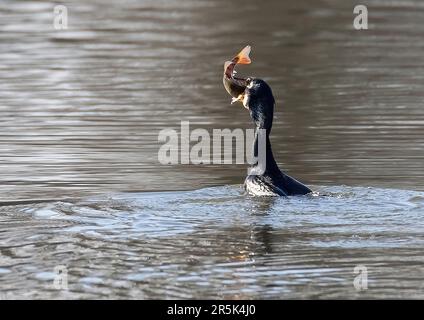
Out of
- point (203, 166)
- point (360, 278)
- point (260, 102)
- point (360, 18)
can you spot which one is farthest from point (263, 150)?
point (360, 18)

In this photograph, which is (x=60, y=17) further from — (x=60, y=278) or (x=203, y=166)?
(x=60, y=278)

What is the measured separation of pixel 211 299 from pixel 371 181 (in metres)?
4.57

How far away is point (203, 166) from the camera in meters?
12.8

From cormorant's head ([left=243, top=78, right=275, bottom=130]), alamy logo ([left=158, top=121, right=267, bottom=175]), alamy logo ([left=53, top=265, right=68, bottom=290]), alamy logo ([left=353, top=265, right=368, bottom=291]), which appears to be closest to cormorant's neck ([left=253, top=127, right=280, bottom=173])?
cormorant's head ([left=243, top=78, right=275, bottom=130])

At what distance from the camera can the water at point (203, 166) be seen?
26.3 ft

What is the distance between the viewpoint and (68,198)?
1070 cm

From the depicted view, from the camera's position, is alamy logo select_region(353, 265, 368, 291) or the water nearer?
alamy logo select_region(353, 265, 368, 291)

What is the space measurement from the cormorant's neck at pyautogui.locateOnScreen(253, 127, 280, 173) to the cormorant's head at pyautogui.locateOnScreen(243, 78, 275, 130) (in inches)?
2.7

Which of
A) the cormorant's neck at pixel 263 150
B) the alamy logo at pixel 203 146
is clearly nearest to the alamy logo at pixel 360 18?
the alamy logo at pixel 203 146

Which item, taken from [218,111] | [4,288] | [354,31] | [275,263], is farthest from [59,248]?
[354,31]

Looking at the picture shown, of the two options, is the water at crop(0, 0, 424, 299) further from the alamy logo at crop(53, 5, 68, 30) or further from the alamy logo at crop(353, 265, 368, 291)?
the alamy logo at crop(53, 5, 68, 30)

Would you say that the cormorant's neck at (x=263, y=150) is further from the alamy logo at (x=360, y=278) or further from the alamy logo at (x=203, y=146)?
the alamy logo at (x=360, y=278)

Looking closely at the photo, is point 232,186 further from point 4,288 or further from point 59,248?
point 4,288

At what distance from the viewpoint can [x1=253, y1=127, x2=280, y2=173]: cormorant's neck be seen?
34.7ft
